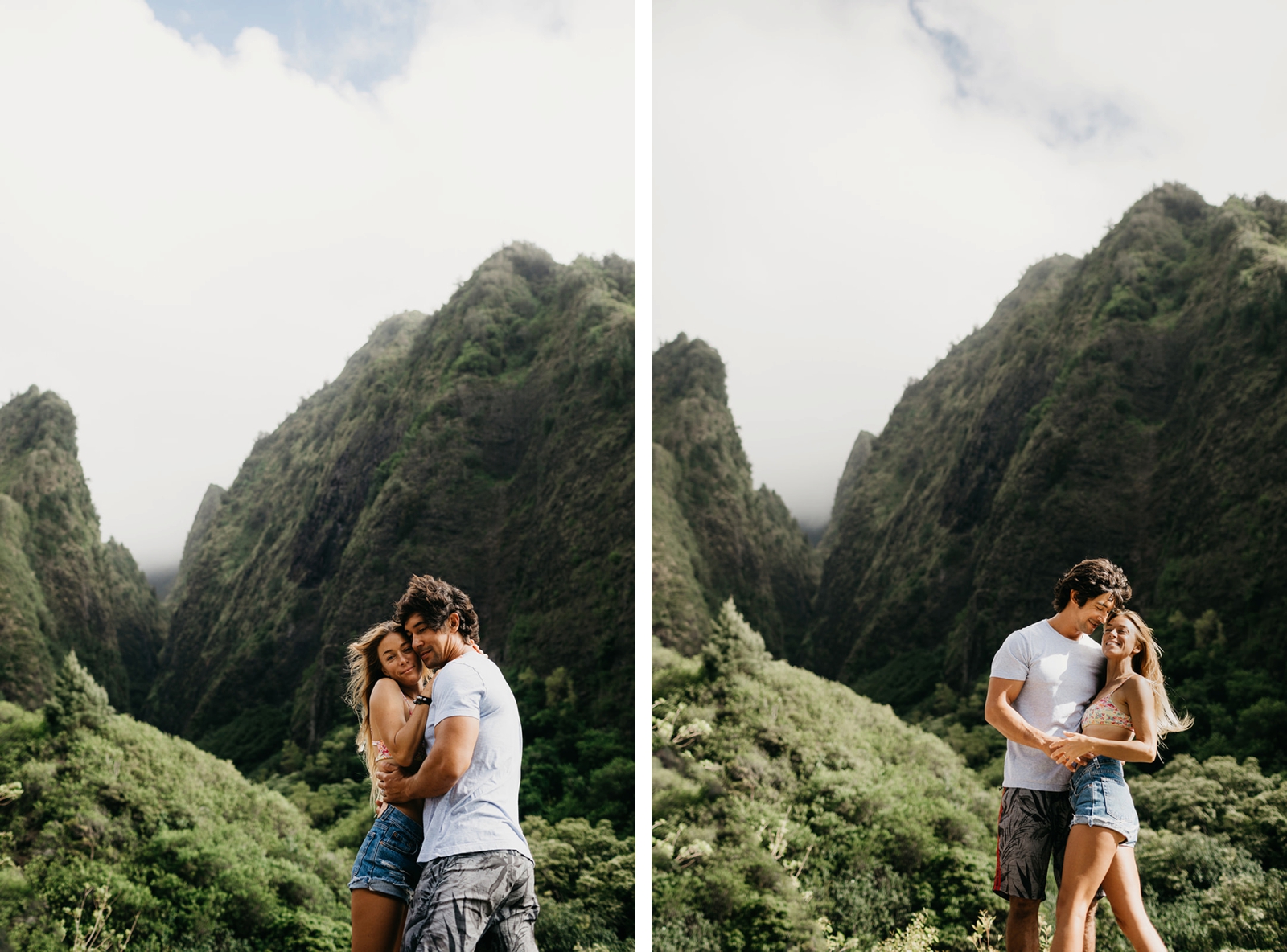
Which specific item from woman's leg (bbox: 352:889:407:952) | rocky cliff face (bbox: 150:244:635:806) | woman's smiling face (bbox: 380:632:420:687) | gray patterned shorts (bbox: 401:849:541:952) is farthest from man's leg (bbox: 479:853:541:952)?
rocky cliff face (bbox: 150:244:635:806)

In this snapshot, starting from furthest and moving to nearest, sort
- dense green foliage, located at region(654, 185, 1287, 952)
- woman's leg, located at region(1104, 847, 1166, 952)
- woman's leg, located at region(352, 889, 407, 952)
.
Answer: dense green foliage, located at region(654, 185, 1287, 952)
woman's leg, located at region(1104, 847, 1166, 952)
woman's leg, located at region(352, 889, 407, 952)

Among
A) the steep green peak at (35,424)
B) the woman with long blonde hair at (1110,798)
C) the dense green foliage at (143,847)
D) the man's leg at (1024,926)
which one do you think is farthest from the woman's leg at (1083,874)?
the steep green peak at (35,424)

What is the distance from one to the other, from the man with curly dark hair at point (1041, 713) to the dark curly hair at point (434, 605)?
5.23 feet

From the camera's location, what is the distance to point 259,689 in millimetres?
5336

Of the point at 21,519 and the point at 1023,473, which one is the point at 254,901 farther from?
the point at 1023,473

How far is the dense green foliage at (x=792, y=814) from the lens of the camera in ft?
14.1

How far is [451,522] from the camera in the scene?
6129 millimetres

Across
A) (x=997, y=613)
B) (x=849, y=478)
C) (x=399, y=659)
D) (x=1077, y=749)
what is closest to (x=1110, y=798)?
(x=1077, y=749)

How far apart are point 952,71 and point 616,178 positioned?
2.55 m

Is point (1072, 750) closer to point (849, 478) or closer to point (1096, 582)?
point (1096, 582)

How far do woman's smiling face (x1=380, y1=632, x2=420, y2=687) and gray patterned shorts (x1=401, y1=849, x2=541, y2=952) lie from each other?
1.53 ft

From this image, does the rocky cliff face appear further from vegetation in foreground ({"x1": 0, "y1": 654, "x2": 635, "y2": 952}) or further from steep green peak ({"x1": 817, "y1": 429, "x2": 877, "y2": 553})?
steep green peak ({"x1": 817, "y1": 429, "x2": 877, "y2": 553})

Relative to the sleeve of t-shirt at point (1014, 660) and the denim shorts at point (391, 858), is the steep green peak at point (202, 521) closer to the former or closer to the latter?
the denim shorts at point (391, 858)

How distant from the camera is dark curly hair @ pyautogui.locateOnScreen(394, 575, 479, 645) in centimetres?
210
